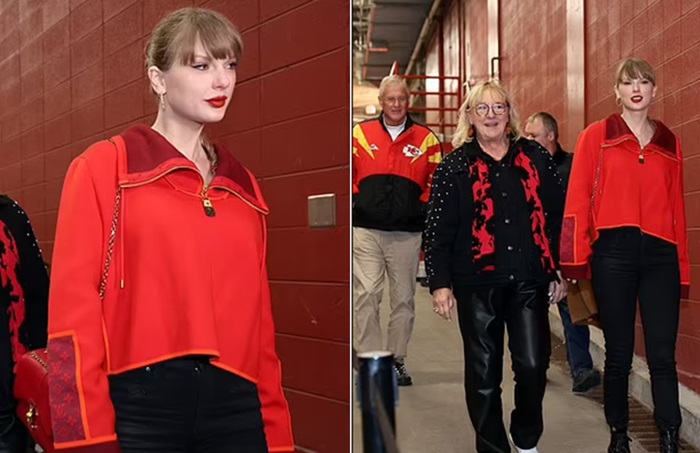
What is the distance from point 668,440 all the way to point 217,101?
1.54 meters

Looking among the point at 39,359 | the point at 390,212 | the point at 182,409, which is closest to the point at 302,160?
the point at 390,212

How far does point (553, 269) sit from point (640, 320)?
0.92 ft

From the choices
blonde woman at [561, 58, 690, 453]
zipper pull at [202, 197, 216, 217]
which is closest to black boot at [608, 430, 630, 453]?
blonde woman at [561, 58, 690, 453]

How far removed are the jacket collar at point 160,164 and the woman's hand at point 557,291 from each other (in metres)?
1.13

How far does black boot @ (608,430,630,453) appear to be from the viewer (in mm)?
2189

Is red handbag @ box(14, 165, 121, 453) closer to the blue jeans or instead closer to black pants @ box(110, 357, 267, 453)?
black pants @ box(110, 357, 267, 453)

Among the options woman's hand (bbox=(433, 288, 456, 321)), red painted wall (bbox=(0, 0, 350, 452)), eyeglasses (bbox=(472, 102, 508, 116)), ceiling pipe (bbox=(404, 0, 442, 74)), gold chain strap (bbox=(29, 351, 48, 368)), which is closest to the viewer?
gold chain strap (bbox=(29, 351, 48, 368))

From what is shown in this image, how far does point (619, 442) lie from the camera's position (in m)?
2.20

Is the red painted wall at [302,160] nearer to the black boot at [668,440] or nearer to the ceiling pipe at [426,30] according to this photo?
the ceiling pipe at [426,30]

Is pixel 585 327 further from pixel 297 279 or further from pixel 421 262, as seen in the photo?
pixel 297 279

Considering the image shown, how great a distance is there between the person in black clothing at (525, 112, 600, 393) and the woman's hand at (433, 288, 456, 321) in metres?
0.30

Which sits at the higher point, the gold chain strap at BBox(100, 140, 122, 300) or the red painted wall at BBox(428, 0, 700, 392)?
the red painted wall at BBox(428, 0, 700, 392)

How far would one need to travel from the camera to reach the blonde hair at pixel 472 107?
84.2 inches

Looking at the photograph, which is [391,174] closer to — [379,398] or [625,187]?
[625,187]
